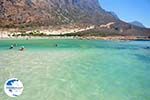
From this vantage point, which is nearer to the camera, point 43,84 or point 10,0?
point 43,84

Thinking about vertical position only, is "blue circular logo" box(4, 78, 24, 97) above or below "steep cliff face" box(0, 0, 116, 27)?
below

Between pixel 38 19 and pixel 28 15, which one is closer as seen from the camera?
pixel 28 15

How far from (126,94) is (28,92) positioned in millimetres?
5917

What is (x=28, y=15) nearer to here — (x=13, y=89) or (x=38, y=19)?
(x=38, y=19)

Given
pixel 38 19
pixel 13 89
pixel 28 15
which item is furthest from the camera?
pixel 38 19

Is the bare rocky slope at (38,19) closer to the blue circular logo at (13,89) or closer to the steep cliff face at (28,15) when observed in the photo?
the steep cliff face at (28,15)

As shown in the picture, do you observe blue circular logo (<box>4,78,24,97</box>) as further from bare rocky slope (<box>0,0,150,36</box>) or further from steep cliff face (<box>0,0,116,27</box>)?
steep cliff face (<box>0,0,116,27</box>)

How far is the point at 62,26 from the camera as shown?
555 ft

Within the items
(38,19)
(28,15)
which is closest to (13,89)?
(28,15)

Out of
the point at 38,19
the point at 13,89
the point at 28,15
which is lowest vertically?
the point at 13,89

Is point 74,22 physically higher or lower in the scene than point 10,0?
lower

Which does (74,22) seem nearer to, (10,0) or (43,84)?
(10,0)

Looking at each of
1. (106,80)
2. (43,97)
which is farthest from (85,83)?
(43,97)

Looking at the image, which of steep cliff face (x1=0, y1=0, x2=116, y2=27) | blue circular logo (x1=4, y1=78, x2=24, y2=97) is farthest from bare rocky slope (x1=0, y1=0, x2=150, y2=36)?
blue circular logo (x1=4, y1=78, x2=24, y2=97)
